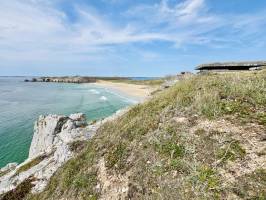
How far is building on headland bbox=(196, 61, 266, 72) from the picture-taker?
63.1ft

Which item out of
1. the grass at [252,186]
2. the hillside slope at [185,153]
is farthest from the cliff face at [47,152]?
the grass at [252,186]

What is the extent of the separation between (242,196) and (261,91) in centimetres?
493

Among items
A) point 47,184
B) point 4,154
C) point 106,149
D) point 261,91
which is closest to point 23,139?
point 4,154

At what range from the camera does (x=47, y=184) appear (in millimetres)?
10344

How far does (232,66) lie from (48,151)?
15434 millimetres

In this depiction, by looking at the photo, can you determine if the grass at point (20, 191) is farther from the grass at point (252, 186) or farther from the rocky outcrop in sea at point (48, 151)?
the grass at point (252, 186)

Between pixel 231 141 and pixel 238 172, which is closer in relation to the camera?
pixel 238 172

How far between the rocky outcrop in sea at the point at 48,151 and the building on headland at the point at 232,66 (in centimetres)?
886

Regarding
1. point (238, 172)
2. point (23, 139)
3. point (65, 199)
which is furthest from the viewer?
point (23, 139)

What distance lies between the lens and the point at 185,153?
21.5 ft

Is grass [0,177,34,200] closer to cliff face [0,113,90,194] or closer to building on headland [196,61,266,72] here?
cliff face [0,113,90,194]

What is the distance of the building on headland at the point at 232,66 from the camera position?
19.2 metres

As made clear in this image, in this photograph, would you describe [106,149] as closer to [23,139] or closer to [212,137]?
[212,137]

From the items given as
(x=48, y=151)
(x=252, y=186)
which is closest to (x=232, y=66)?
(x=48, y=151)
